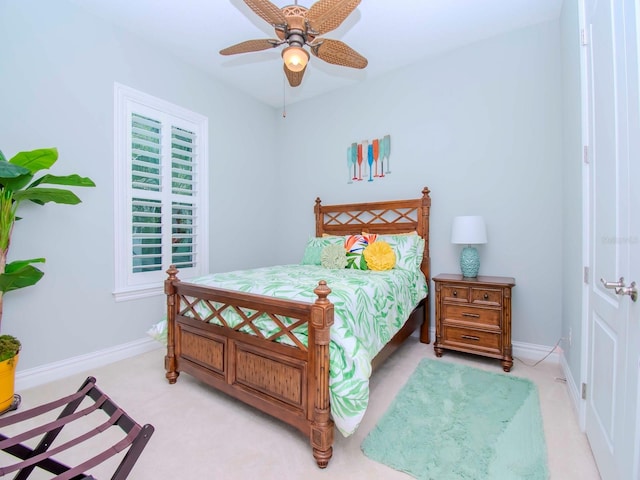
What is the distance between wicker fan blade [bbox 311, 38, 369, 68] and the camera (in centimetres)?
215

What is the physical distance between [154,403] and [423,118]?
12.0 ft

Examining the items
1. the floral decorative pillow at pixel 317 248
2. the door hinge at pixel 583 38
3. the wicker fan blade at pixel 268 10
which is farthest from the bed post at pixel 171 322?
the door hinge at pixel 583 38

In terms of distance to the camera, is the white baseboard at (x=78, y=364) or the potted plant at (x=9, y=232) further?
the white baseboard at (x=78, y=364)

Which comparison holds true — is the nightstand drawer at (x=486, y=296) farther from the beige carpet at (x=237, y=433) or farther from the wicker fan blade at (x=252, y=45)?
the wicker fan blade at (x=252, y=45)

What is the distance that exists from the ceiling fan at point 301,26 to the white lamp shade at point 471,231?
1774mm

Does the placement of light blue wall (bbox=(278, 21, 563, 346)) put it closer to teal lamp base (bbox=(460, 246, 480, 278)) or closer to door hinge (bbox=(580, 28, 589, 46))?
teal lamp base (bbox=(460, 246, 480, 278))

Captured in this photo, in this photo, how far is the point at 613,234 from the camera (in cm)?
139

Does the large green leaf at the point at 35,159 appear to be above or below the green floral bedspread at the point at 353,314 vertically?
above

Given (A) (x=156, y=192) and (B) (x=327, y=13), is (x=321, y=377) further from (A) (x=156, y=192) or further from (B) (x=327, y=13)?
(A) (x=156, y=192)

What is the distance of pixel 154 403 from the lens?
2129 mm

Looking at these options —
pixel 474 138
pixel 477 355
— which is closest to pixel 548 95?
pixel 474 138

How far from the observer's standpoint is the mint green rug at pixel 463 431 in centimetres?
154

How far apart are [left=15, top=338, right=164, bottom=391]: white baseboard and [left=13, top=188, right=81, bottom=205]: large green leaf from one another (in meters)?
1.33

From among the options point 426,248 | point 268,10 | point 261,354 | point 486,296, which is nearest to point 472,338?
point 486,296
